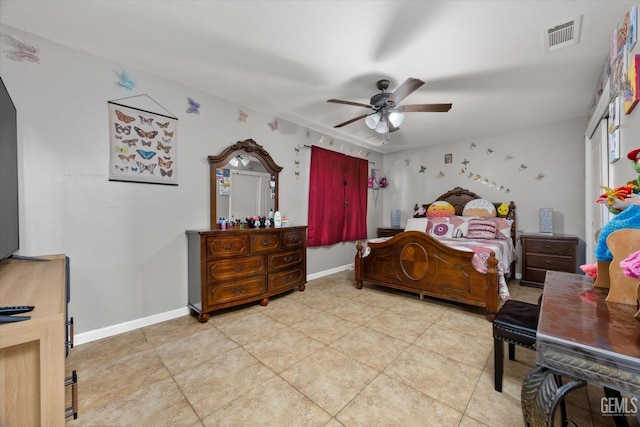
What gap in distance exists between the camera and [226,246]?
2.54 meters

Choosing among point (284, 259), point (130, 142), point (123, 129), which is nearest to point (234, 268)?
point (284, 259)

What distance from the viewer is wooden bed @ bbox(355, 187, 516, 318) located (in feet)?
Result: 8.29

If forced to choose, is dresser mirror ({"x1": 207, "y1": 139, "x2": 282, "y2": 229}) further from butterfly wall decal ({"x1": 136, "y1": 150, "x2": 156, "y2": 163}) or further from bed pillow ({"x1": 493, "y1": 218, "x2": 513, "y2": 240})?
bed pillow ({"x1": 493, "y1": 218, "x2": 513, "y2": 240})

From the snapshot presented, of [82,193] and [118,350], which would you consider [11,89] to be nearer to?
[82,193]

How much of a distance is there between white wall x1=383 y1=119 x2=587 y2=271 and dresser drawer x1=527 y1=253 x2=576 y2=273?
53 centimetres

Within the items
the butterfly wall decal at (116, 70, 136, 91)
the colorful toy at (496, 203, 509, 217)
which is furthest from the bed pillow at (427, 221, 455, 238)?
the butterfly wall decal at (116, 70, 136, 91)

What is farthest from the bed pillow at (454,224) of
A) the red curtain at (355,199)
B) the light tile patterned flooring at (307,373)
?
the light tile patterned flooring at (307,373)

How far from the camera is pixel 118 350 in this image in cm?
195

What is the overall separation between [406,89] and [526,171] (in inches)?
120

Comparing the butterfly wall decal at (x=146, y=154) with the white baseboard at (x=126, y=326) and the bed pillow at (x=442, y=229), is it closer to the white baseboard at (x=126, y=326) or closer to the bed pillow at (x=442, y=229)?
the white baseboard at (x=126, y=326)

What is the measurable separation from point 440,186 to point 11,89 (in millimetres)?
5317

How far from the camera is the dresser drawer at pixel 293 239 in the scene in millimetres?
3099

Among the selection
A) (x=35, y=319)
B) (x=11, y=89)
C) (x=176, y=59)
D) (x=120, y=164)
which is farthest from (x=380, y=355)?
(x=11, y=89)

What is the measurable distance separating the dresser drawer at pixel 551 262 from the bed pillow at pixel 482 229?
559mm
